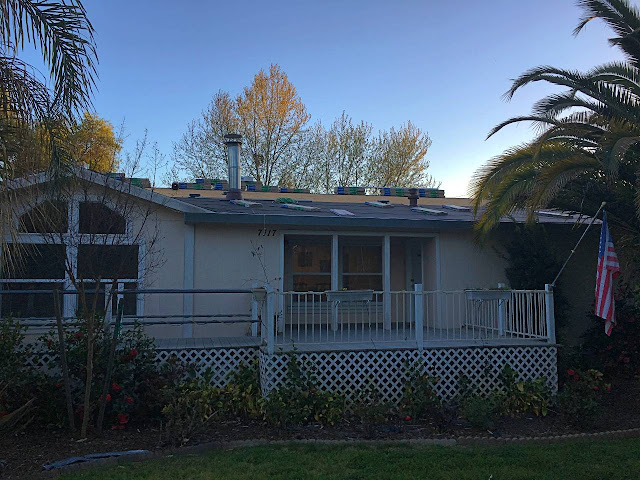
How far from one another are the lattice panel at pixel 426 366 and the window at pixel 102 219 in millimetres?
2636

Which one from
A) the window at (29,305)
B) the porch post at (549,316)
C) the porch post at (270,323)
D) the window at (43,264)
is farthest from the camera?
the window at (43,264)

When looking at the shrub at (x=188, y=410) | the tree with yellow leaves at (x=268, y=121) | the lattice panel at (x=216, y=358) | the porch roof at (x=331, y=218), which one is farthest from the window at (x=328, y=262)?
the tree with yellow leaves at (x=268, y=121)

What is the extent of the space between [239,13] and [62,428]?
10.5 meters

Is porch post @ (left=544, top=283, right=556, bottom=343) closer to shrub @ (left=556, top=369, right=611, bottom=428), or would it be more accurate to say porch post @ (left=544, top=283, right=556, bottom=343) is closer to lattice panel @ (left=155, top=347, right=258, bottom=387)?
shrub @ (left=556, top=369, right=611, bottom=428)

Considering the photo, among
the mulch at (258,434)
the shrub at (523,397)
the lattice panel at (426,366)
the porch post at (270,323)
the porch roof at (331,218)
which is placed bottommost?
the mulch at (258,434)

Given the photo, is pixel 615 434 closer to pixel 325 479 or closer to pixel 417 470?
pixel 417 470

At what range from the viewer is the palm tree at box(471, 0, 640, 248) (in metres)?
8.48

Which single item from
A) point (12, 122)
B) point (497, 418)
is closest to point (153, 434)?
point (12, 122)

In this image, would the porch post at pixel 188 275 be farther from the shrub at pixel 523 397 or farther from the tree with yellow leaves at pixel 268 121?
the tree with yellow leaves at pixel 268 121

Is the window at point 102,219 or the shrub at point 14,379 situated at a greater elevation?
the window at point 102,219

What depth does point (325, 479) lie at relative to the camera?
5137 millimetres

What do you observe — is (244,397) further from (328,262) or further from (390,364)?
(328,262)

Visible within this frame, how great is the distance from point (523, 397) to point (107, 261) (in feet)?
21.0

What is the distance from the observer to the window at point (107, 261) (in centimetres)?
712
